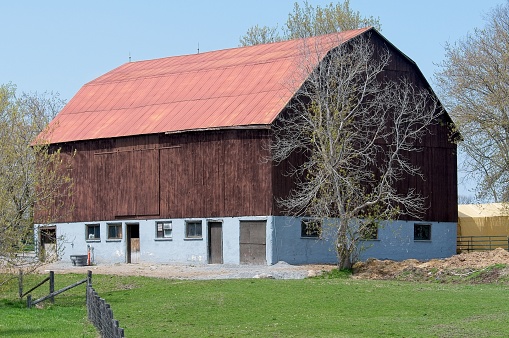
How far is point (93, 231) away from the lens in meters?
58.4

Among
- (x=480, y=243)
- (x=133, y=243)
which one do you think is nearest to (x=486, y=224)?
(x=480, y=243)

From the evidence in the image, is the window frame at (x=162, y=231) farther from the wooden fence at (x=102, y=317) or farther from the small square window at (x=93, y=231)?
the wooden fence at (x=102, y=317)

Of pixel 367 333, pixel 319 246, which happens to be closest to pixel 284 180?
pixel 319 246

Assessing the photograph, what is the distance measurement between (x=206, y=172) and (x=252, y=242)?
4.65m

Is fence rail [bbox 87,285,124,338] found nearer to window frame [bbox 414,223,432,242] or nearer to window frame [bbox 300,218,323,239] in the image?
window frame [bbox 300,218,323,239]

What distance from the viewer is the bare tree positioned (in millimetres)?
47031

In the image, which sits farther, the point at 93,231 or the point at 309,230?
the point at 93,231

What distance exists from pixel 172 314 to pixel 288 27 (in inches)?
2370

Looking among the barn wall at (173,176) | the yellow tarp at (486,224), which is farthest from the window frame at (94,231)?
the yellow tarp at (486,224)

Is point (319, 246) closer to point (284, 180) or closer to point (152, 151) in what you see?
point (284, 180)

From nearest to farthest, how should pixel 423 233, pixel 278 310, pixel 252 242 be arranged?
1. pixel 278 310
2. pixel 252 242
3. pixel 423 233

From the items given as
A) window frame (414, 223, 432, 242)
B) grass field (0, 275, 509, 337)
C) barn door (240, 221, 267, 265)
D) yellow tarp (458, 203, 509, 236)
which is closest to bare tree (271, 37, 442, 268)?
window frame (414, 223, 432, 242)

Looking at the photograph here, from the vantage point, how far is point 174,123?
55.2 meters

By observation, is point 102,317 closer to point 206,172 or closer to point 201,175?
point 206,172
